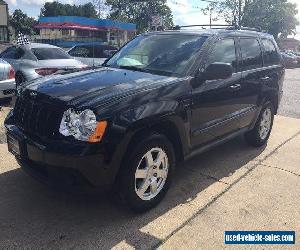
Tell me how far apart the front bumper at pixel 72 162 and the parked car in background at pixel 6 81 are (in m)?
4.63

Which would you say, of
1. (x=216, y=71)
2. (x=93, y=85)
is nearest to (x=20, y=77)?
(x=93, y=85)

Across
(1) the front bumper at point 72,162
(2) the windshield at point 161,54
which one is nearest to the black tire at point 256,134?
(2) the windshield at point 161,54

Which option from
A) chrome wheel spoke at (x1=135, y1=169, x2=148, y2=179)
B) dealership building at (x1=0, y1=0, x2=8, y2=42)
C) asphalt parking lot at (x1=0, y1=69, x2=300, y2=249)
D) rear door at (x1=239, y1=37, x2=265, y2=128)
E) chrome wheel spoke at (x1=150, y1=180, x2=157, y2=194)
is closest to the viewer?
asphalt parking lot at (x1=0, y1=69, x2=300, y2=249)

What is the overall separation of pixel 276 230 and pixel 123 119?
1.83 m

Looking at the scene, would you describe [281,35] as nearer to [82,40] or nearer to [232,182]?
[82,40]

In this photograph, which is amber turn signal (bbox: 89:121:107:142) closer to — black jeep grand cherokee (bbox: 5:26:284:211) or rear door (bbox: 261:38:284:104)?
black jeep grand cherokee (bbox: 5:26:284:211)

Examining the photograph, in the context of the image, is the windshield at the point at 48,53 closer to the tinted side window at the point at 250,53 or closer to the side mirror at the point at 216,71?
the tinted side window at the point at 250,53

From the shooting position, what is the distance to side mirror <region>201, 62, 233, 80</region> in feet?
13.7

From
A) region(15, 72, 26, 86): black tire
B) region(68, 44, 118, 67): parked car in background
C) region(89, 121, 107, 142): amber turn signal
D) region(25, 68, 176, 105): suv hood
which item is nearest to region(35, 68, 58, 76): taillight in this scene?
region(15, 72, 26, 86): black tire

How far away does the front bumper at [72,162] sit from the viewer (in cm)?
321

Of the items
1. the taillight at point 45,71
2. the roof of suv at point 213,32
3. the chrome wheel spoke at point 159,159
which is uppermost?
the roof of suv at point 213,32

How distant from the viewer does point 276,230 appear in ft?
12.0

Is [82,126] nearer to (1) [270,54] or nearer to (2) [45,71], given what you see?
(1) [270,54]

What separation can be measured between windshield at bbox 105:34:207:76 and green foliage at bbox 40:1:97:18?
308 feet
